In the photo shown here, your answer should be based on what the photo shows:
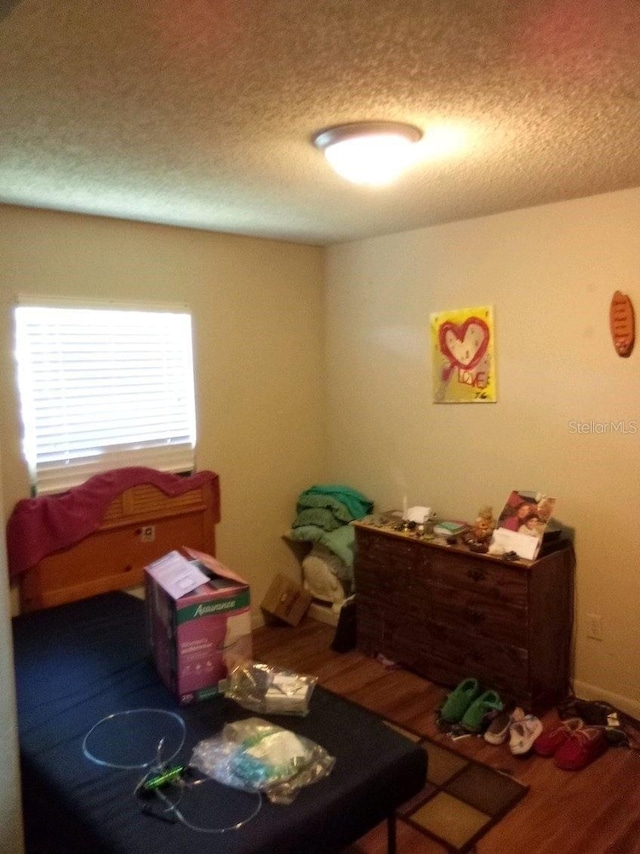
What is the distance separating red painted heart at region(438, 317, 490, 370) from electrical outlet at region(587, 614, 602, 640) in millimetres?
1372

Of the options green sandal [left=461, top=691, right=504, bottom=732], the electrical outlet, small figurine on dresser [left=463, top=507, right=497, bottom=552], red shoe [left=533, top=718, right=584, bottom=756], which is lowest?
red shoe [left=533, top=718, right=584, bottom=756]

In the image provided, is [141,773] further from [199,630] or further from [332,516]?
[332,516]

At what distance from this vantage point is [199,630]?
7.44ft

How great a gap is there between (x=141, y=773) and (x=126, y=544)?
1702 millimetres

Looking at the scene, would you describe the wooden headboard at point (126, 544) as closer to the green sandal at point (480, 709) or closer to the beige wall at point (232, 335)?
the beige wall at point (232, 335)

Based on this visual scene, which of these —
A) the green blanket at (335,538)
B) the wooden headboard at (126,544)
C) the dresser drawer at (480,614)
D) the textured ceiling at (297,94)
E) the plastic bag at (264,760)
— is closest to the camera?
the textured ceiling at (297,94)

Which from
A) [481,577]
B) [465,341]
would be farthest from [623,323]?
[481,577]

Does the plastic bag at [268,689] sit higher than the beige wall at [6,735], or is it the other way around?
the beige wall at [6,735]

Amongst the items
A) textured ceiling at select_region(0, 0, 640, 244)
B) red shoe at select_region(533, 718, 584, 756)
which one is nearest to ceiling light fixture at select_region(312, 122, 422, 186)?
textured ceiling at select_region(0, 0, 640, 244)

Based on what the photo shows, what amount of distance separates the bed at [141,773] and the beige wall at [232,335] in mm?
1070

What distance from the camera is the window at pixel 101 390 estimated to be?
3.20 metres

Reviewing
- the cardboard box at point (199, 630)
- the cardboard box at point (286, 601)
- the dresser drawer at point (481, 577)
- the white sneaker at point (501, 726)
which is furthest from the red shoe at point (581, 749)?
the cardboard box at point (286, 601)

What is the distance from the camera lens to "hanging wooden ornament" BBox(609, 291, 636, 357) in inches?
116

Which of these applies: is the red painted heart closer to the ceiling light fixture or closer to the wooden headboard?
the ceiling light fixture
